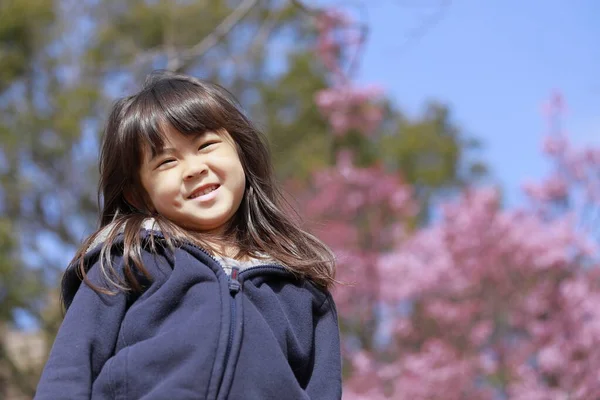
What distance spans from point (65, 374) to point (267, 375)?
1.02 feet

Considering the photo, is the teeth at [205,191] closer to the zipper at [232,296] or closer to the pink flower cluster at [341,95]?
the zipper at [232,296]

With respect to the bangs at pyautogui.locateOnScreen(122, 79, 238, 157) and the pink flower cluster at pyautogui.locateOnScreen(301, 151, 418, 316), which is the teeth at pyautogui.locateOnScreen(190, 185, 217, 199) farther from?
the pink flower cluster at pyautogui.locateOnScreen(301, 151, 418, 316)

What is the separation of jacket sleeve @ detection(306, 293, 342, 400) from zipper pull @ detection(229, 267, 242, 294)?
0.20 m

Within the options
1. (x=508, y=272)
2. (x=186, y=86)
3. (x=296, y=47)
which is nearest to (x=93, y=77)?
(x=296, y=47)

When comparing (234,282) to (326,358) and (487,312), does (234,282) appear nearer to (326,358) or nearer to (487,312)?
(326,358)

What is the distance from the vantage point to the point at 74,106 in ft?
29.2

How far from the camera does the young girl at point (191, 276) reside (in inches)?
49.7

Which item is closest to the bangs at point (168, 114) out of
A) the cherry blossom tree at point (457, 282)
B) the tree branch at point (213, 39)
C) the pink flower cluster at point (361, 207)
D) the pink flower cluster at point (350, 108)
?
the tree branch at point (213, 39)

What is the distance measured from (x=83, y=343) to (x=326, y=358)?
428mm

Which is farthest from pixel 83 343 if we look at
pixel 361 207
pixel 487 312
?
pixel 361 207

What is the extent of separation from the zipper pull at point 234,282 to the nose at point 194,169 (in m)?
0.18

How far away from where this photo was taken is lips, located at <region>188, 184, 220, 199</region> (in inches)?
56.8

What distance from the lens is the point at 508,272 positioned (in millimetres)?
5609

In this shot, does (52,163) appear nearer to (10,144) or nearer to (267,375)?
(10,144)
